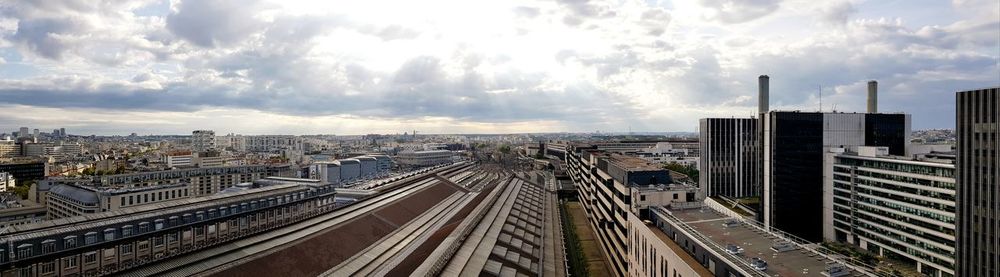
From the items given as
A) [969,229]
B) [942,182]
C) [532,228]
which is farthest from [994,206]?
[532,228]

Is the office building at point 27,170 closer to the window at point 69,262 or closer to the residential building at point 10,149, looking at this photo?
the residential building at point 10,149

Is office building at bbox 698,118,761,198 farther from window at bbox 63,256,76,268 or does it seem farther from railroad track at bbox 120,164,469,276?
window at bbox 63,256,76,268

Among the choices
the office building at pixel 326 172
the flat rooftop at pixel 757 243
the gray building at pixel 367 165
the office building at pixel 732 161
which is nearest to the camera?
the flat rooftop at pixel 757 243

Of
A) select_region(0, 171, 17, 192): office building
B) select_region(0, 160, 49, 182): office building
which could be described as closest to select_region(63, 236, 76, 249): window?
select_region(0, 171, 17, 192): office building

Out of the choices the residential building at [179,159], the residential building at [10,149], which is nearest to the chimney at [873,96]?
the residential building at [179,159]

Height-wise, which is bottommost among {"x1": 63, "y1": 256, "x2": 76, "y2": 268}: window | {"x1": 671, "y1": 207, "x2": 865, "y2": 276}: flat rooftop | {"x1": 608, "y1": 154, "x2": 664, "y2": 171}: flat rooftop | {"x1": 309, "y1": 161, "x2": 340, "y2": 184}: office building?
{"x1": 309, "y1": 161, "x2": 340, "y2": 184}: office building
